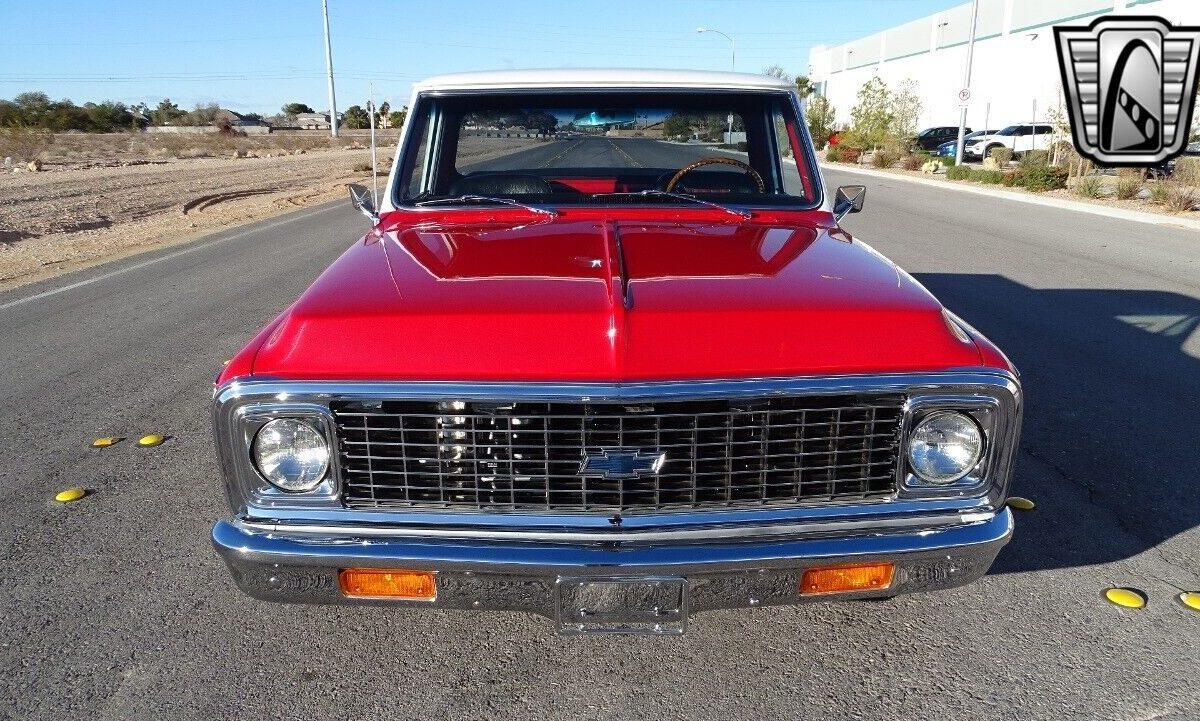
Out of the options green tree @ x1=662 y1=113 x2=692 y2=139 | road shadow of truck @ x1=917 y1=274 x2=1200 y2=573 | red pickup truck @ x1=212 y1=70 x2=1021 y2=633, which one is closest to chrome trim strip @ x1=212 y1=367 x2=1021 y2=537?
red pickup truck @ x1=212 y1=70 x2=1021 y2=633

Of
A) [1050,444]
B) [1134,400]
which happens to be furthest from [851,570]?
[1134,400]

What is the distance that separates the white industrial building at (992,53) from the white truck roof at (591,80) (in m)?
27.9

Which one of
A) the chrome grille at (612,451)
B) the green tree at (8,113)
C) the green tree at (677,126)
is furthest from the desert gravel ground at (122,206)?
the green tree at (8,113)

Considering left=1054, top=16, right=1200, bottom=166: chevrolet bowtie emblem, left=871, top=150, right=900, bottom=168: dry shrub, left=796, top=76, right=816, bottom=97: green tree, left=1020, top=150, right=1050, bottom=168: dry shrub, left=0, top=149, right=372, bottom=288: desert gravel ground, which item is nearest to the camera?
left=0, top=149, right=372, bottom=288: desert gravel ground

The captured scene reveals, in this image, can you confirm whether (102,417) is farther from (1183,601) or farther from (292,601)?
(1183,601)

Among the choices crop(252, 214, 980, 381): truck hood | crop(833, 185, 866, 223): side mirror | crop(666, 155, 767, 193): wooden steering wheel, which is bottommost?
crop(252, 214, 980, 381): truck hood

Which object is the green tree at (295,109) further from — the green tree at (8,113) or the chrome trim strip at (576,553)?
the chrome trim strip at (576,553)

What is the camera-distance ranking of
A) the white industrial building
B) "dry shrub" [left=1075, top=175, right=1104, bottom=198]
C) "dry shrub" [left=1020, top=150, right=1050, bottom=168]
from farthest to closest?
the white industrial building → "dry shrub" [left=1020, top=150, right=1050, bottom=168] → "dry shrub" [left=1075, top=175, right=1104, bottom=198]

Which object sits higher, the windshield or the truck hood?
the windshield

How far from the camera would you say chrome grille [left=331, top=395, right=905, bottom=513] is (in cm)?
217

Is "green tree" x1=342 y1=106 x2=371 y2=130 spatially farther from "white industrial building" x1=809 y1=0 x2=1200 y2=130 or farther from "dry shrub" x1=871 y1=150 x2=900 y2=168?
"dry shrub" x1=871 y1=150 x2=900 y2=168

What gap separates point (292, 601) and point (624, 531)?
882mm

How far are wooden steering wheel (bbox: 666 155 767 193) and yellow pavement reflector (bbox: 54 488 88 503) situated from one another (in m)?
2.73

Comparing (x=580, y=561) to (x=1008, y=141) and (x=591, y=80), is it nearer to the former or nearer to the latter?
(x=591, y=80)
